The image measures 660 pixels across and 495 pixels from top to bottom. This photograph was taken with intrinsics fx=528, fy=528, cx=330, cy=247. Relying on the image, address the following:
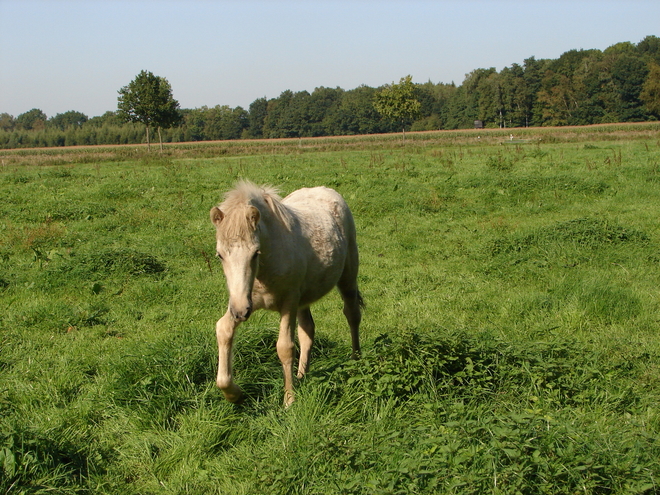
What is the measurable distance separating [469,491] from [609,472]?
0.86 m

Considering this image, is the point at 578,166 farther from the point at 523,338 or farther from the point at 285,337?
the point at 285,337

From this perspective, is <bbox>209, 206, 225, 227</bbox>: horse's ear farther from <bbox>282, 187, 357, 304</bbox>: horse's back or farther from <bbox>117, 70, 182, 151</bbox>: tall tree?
<bbox>117, 70, 182, 151</bbox>: tall tree

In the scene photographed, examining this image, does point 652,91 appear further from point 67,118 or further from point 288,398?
point 67,118

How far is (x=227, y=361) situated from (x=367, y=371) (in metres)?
1.08

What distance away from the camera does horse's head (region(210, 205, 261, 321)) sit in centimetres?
362

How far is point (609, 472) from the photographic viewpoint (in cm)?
295

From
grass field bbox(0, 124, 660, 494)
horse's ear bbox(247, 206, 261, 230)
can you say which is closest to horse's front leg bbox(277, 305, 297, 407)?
grass field bbox(0, 124, 660, 494)

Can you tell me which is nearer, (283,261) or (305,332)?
(283,261)

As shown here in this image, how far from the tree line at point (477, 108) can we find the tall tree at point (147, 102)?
58.2 feet

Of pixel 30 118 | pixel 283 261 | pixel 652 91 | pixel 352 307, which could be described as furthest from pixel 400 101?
pixel 30 118

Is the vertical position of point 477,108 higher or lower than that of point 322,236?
higher

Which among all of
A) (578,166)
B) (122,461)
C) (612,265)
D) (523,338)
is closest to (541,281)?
(612,265)

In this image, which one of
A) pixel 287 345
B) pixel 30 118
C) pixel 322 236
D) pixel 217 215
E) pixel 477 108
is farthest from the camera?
pixel 30 118

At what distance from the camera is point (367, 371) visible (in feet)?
13.6
